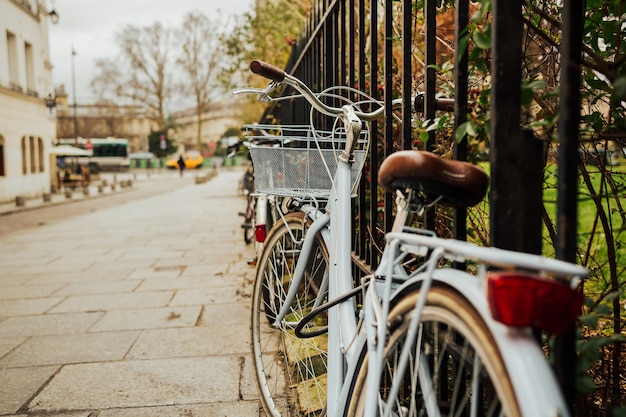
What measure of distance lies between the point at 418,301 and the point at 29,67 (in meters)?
26.1

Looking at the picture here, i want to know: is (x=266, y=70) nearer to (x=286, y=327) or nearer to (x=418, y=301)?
(x=418, y=301)

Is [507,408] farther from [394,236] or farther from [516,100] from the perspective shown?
[516,100]

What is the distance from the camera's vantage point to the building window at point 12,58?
2191 cm

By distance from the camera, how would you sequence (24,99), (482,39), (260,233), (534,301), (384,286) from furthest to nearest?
(24,99), (260,233), (384,286), (482,39), (534,301)

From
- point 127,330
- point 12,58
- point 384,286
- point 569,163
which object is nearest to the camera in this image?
point 569,163

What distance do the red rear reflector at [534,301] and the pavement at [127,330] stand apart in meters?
2.14

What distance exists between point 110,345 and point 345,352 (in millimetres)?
2535

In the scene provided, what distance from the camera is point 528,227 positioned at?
4.16 ft

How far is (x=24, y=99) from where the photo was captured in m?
22.4

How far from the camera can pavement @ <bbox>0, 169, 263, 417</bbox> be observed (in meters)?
2.98

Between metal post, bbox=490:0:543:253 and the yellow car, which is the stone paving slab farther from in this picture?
the yellow car

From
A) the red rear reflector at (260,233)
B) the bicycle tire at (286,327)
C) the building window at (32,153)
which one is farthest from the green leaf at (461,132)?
the building window at (32,153)

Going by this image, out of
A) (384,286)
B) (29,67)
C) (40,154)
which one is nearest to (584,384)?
(384,286)

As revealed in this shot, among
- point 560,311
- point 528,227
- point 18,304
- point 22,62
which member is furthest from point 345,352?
point 22,62
